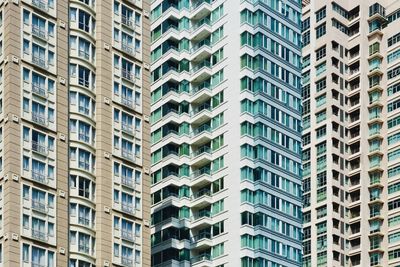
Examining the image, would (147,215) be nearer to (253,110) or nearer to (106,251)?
(106,251)

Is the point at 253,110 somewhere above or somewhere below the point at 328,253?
above

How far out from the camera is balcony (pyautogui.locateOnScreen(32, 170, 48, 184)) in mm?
101125

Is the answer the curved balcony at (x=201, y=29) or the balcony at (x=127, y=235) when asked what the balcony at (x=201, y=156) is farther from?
the balcony at (x=127, y=235)

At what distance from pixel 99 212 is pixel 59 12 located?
796 inches

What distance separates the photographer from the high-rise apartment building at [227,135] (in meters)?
126

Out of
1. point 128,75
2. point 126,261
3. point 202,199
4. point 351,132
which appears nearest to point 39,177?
point 126,261

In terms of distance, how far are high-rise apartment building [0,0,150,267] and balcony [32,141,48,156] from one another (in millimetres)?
112

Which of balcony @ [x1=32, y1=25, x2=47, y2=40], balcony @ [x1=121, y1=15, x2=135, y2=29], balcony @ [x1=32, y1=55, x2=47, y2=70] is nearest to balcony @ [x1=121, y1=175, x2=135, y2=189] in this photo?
balcony @ [x1=32, y1=55, x2=47, y2=70]

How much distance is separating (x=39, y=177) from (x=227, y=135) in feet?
115

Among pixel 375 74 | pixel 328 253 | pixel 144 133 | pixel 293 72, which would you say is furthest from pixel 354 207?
pixel 144 133

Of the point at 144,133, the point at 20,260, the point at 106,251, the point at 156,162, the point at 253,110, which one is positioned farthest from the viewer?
the point at 156,162

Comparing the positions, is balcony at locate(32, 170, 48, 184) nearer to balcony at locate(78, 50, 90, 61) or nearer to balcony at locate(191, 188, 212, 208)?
balcony at locate(78, 50, 90, 61)

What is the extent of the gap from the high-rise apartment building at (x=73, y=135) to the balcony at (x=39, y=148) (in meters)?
0.11

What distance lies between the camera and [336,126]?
16788 centimetres
